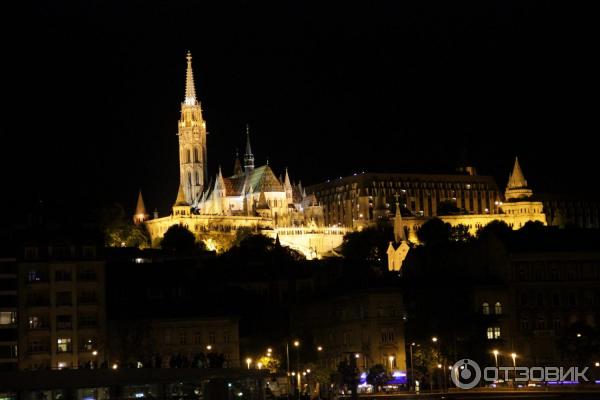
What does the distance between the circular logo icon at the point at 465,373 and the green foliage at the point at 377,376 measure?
17.6 ft

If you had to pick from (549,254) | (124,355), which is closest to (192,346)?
(124,355)

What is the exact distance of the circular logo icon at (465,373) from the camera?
120 m

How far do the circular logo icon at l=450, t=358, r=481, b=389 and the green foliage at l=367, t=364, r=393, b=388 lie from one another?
17.6ft

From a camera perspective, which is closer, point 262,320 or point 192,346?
point 192,346

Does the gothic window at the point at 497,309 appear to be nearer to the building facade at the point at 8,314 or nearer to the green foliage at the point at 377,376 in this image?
the green foliage at the point at 377,376

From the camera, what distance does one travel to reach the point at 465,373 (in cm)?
12356

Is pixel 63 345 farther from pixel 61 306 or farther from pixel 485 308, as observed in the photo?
pixel 485 308

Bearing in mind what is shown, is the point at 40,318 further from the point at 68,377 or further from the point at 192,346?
the point at 68,377

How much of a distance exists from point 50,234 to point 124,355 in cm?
1671

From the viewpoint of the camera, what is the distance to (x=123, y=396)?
86.2 metres

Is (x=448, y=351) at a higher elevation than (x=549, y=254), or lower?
lower

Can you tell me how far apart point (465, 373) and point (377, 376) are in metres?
6.78

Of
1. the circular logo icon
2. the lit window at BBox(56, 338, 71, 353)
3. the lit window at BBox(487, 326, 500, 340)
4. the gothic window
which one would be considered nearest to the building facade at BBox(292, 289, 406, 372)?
the lit window at BBox(487, 326, 500, 340)

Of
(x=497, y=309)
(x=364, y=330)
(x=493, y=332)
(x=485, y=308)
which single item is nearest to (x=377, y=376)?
(x=364, y=330)
